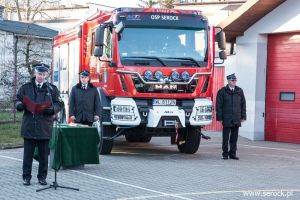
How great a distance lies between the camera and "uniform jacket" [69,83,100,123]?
1238 cm

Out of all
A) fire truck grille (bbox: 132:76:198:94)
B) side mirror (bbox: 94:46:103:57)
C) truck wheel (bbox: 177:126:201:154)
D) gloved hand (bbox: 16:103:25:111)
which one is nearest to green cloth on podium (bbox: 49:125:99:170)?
gloved hand (bbox: 16:103:25:111)

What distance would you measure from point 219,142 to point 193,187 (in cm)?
889

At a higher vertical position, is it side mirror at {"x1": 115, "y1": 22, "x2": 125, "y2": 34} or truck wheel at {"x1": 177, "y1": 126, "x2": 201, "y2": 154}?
side mirror at {"x1": 115, "y1": 22, "x2": 125, "y2": 34}

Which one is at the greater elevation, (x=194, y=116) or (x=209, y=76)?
(x=209, y=76)

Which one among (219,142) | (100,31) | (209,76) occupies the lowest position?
(219,142)

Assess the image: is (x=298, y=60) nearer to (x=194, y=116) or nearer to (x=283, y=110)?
(x=283, y=110)

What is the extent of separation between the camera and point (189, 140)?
1479 centimetres

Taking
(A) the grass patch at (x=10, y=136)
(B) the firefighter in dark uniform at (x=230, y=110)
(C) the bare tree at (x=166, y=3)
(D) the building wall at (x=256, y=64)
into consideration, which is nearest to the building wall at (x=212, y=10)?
(C) the bare tree at (x=166, y=3)

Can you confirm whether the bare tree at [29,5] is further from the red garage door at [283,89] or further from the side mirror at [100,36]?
the side mirror at [100,36]

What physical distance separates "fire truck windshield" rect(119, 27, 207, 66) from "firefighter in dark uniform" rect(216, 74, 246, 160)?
94 cm

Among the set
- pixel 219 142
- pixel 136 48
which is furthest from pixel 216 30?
pixel 219 142

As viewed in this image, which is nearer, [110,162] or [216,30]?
[110,162]

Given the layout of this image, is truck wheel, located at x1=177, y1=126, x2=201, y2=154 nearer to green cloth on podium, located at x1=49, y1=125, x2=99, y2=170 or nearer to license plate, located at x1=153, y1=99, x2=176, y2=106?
license plate, located at x1=153, y1=99, x2=176, y2=106

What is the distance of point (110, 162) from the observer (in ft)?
41.9
